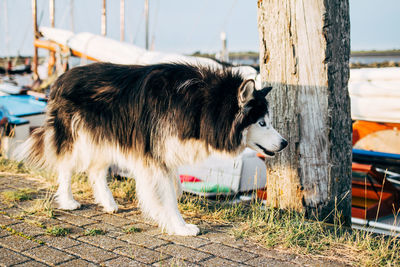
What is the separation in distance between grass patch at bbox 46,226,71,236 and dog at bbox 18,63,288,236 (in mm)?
716

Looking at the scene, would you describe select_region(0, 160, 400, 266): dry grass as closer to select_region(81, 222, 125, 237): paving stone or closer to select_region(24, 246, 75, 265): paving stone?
select_region(81, 222, 125, 237): paving stone

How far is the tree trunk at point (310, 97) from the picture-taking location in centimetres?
371

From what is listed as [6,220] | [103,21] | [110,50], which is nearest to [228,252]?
[6,220]

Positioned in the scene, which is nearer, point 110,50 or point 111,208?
point 111,208

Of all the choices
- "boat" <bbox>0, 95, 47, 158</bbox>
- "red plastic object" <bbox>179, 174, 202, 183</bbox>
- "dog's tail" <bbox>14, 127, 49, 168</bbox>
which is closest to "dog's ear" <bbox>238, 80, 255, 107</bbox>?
"dog's tail" <bbox>14, 127, 49, 168</bbox>

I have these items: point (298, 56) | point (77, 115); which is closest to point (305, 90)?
point (298, 56)

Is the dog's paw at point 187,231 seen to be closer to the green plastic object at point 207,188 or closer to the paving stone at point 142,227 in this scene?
the paving stone at point 142,227

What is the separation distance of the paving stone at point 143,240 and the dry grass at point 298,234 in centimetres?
30

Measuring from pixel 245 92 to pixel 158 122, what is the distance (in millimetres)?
821

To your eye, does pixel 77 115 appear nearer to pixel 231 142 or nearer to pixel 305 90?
pixel 231 142

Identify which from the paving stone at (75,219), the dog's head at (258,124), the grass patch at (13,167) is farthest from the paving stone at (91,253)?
the grass patch at (13,167)

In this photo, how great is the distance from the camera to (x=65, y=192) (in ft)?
13.7

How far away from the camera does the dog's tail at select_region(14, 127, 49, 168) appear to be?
14.2ft

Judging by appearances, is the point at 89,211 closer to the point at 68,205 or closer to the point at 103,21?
the point at 68,205
